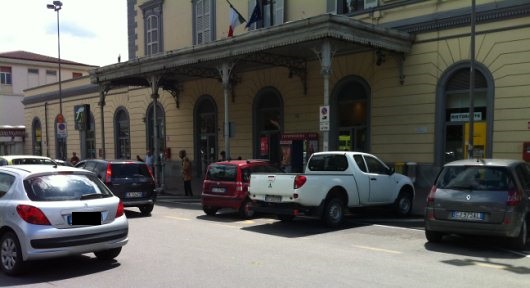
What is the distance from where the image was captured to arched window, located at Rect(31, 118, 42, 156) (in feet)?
139

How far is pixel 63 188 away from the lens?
7.21m

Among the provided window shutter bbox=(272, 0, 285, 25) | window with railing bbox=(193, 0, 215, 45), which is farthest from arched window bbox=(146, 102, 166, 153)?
window shutter bbox=(272, 0, 285, 25)

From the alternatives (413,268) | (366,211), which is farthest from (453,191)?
(366,211)

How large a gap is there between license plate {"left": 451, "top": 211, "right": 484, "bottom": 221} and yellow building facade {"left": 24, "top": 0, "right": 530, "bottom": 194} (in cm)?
473

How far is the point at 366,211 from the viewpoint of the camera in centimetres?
1382

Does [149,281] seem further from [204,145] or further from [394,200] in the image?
[204,145]

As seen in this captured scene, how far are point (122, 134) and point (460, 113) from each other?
2296 centimetres

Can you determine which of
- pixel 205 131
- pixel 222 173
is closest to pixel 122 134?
pixel 205 131

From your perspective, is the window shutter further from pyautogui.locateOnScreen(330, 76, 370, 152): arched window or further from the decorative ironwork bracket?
pyautogui.locateOnScreen(330, 76, 370, 152): arched window

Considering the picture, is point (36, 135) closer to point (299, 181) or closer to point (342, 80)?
point (342, 80)

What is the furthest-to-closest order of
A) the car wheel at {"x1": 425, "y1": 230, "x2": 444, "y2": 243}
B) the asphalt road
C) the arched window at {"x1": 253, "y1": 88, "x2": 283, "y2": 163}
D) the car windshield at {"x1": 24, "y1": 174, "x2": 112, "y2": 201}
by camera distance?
the arched window at {"x1": 253, "y1": 88, "x2": 283, "y2": 163} < the car wheel at {"x1": 425, "y1": 230, "x2": 444, "y2": 243} < the car windshield at {"x1": 24, "y1": 174, "x2": 112, "y2": 201} < the asphalt road

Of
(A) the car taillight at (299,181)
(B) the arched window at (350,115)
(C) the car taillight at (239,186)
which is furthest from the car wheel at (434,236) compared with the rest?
(B) the arched window at (350,115)

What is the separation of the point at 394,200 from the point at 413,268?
5.71 meters

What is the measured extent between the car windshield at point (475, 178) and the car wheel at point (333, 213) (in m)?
2.64
